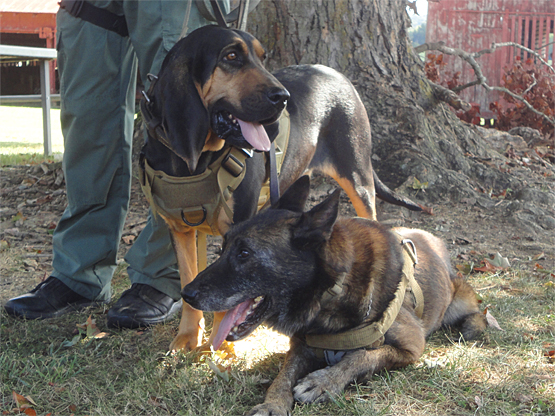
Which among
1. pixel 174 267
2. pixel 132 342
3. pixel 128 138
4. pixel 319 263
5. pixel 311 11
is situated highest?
pixel 311 11

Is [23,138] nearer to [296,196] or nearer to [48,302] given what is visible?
[48,302]

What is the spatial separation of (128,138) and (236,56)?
124cm

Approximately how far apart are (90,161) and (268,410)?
2163mm

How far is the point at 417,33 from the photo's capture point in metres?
25.9

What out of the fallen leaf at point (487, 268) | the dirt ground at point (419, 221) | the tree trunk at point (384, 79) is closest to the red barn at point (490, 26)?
the dirt ground at point (419, 221)

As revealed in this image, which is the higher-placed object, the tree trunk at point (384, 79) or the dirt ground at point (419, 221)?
the tree trunk at point (384, 79)

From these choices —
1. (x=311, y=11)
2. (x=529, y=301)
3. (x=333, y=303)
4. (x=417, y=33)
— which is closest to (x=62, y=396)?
(x=333, y=303)

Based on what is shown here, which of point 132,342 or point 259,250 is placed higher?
point 259,250

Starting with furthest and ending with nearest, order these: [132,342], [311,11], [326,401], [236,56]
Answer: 1. [311,11]
2. [132,342]
3. [236,56]
4. [326,401]

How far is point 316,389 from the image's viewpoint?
2354 mm

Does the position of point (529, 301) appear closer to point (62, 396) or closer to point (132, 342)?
point (132, 342)

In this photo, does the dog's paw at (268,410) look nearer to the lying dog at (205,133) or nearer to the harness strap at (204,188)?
the lying dog at (205,133)

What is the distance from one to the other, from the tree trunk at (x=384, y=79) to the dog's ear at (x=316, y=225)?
353cm

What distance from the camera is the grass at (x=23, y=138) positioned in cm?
825
